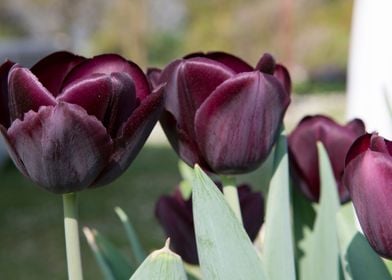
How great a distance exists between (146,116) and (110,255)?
0.15 meters

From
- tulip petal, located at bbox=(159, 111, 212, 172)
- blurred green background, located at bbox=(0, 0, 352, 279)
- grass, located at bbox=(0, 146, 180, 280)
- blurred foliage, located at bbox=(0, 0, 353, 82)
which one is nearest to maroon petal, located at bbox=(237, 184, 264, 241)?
tulip petal, located at bbox=(159, 111, 212, 172)

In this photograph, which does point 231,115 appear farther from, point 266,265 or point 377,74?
point 377,74

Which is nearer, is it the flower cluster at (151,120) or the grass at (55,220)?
the flower cluster at (151,120)

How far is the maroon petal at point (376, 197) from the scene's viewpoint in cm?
34

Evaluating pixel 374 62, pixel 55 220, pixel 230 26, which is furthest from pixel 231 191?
pixel 230 26

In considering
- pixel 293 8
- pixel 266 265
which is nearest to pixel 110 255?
pixel 266 265

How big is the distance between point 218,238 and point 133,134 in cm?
6

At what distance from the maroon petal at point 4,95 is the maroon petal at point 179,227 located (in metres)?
0.17

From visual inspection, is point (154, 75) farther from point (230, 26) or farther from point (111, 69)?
point (230, 26)

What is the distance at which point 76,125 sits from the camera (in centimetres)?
34

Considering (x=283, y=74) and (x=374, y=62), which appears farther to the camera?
(x=374, y=62)

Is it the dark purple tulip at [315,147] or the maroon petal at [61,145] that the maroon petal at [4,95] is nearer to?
the maroon petal at [61,145]

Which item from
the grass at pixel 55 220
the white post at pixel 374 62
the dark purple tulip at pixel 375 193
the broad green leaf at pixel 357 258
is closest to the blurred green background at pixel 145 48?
the grass at pixel 55 220

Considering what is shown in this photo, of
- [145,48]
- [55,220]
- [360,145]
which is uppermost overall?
[360,145]
